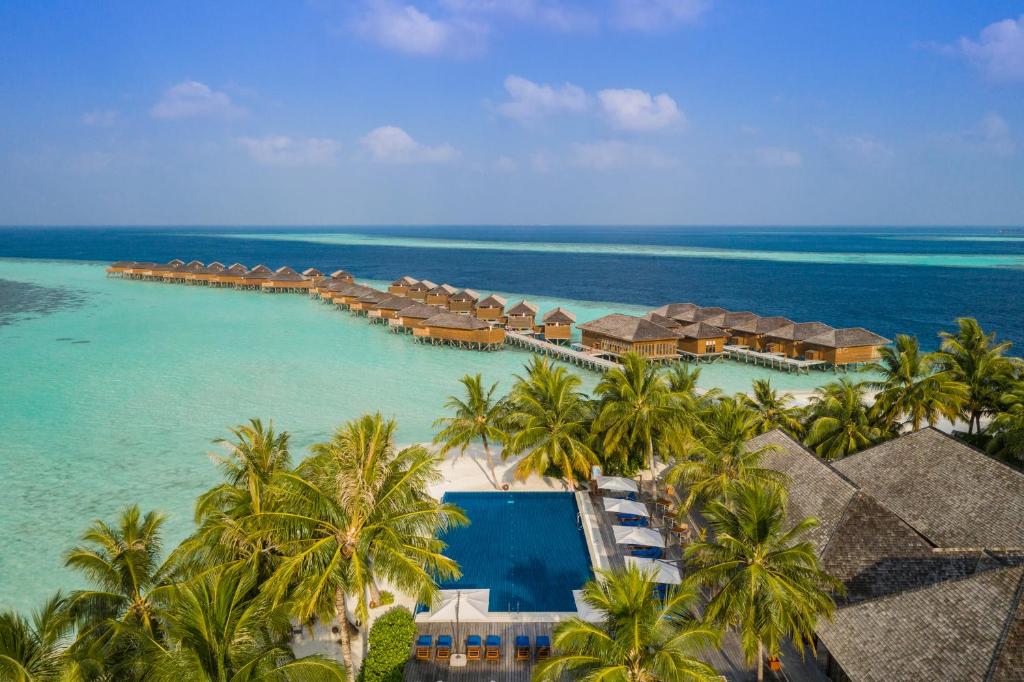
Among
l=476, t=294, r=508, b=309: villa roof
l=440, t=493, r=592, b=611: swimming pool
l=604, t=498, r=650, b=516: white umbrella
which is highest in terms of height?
l=476, t=294, r=508, b=309: villa roof

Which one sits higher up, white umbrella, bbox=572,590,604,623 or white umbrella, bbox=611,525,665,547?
white umbrella, bbox=611,525,665,547

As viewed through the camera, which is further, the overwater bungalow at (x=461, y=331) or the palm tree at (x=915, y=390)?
the overwater bungalow at (x=461, y=331)

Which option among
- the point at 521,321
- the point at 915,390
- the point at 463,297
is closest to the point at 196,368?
the point at 521,321

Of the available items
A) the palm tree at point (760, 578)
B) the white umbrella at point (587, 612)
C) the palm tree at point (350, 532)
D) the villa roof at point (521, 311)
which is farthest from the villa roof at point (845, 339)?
the palm tree at point (350, 532)

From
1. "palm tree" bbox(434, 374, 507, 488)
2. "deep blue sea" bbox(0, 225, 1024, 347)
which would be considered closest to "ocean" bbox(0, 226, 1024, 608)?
"deep blue sea" bbox(0, 225, 1024, 347)

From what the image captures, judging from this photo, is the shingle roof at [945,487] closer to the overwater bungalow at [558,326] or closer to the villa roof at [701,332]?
the villa roof at [701,332]

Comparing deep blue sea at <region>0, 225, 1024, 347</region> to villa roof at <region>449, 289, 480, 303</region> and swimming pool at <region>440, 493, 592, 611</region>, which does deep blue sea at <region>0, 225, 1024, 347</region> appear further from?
swimming pool at <region>440, 493, 592, 611</region>
